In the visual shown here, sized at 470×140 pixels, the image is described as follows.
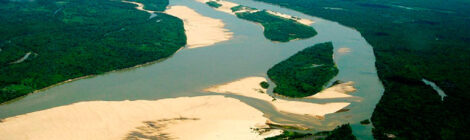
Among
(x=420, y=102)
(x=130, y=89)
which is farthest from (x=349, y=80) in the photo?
(x=130, y=89)

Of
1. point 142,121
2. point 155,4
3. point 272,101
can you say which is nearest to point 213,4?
point 155,4

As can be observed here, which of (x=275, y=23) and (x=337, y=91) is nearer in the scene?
(x=337, y=91)

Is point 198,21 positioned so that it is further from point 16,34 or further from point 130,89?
point 130,89

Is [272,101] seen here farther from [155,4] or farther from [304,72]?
[155,4]

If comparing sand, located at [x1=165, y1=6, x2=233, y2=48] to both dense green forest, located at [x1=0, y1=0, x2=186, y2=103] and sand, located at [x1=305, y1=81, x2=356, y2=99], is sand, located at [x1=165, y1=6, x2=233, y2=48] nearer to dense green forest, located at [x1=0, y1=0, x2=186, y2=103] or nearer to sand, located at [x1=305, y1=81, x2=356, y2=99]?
dense green forest, located at [x1=0, y1=0, x2=186, y2=103]

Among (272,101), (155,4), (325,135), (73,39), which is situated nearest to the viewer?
(325,135)

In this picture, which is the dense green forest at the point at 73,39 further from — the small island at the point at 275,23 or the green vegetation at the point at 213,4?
the green vegetation at the point at 213,4

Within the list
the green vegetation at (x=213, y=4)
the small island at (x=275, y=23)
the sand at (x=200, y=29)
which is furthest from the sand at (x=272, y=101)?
the green vegetation at (x=213, y=4)
